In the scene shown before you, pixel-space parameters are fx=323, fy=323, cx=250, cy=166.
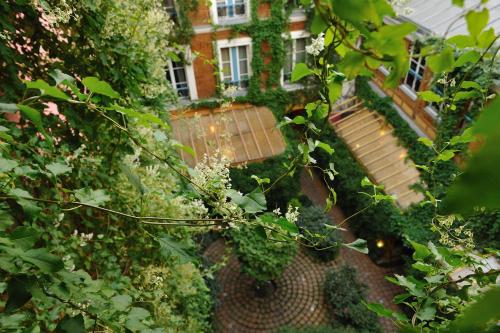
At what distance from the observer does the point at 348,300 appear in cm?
708

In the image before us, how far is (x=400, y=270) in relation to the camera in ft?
28.3

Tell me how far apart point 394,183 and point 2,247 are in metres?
9.18

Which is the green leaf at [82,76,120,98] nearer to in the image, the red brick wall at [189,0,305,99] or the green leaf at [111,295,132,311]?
the green leaf at [111,295,132,311]

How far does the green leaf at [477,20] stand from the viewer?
2.32ft

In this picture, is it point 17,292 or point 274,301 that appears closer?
point 17,292

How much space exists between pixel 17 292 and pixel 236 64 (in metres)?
10.0

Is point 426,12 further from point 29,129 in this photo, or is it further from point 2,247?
point 2,247

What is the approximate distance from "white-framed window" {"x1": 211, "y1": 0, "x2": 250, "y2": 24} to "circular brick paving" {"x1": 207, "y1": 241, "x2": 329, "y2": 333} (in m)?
7.02

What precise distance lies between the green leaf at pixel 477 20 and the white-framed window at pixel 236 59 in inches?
372

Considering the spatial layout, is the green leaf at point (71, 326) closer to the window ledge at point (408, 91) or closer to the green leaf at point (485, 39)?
the green leaf at point (485, 39)

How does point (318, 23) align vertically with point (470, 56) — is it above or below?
above

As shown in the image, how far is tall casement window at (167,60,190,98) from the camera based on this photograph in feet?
33.4

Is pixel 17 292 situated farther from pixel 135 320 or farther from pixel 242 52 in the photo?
pixel 242 52

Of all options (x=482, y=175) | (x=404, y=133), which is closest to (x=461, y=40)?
(x=482, y=175)
